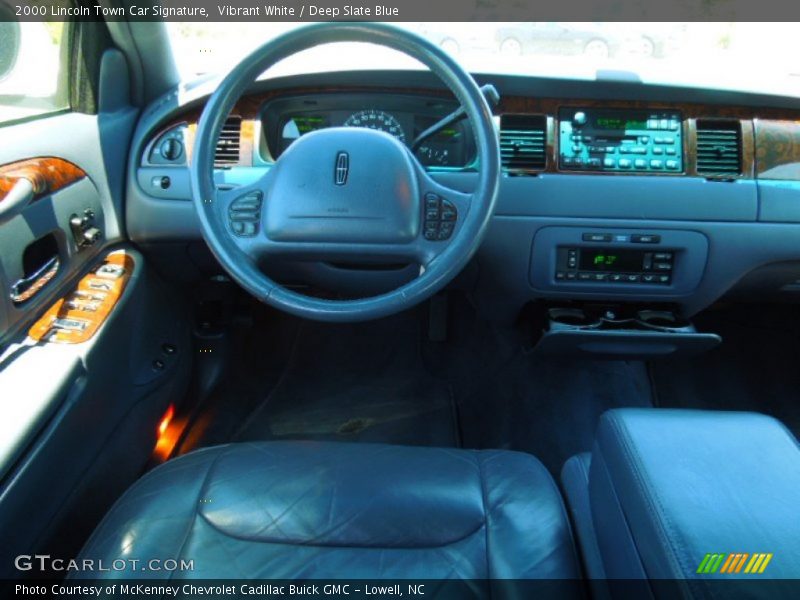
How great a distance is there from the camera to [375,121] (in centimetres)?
192

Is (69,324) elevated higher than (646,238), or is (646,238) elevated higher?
(646,238)

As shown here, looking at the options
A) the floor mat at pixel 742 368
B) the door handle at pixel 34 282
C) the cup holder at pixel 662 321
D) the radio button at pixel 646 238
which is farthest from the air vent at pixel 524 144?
the door handle at pixel 34 282

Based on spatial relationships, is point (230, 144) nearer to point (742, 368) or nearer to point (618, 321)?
point (618, 321)

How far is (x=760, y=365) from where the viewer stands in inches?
96.5

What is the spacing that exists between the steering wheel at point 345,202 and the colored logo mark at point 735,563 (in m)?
0.74

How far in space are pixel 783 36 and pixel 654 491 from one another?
1608 millimetres

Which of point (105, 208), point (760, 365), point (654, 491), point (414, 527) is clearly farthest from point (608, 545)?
point (760, 365)

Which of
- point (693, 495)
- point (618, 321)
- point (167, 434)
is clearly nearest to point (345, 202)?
point (693, 495)

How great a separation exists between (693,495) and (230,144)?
5.19 ft

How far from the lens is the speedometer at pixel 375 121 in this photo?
6.29ft

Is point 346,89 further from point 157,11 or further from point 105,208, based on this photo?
point 105,208

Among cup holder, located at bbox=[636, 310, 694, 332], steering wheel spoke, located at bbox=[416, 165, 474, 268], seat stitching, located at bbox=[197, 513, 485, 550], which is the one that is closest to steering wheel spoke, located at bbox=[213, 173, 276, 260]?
steering wheel spoke, located at bbox=[416, 165, 474, 268]

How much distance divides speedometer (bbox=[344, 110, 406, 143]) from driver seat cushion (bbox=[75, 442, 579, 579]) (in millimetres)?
1068

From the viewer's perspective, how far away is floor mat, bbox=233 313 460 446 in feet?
7.38
